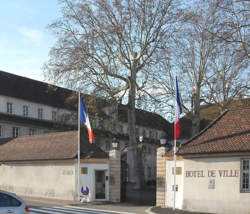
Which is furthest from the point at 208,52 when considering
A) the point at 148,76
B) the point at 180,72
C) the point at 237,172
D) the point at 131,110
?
the point at 237,172

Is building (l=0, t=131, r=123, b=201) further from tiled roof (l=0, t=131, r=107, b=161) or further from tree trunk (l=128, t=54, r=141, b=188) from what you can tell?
tree trunk (l=128, t=54, r=141, b=188)

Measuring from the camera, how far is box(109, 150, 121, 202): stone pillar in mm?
27859

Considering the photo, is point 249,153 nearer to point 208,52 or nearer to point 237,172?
point 237,172

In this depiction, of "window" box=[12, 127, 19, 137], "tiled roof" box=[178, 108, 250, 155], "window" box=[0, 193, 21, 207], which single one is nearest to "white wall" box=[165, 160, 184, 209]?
"tiled roof" box=[178, 108, 250, 155]

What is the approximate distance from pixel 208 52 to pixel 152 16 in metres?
6.50

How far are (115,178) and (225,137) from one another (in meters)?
9.02

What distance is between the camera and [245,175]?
20.1 meters

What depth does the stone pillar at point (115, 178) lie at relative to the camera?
91.4 feet

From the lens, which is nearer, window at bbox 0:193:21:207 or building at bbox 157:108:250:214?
window at bbox 0:193:21:207

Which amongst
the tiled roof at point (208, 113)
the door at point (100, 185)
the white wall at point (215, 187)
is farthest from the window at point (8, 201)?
the tiled roof at point (208, 113)

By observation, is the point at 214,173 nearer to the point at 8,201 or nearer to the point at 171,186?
the point at 171,186

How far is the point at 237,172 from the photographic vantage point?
20172 mm

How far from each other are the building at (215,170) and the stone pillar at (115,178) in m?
4.48

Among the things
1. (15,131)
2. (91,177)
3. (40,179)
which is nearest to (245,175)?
Answer: (91,177)
